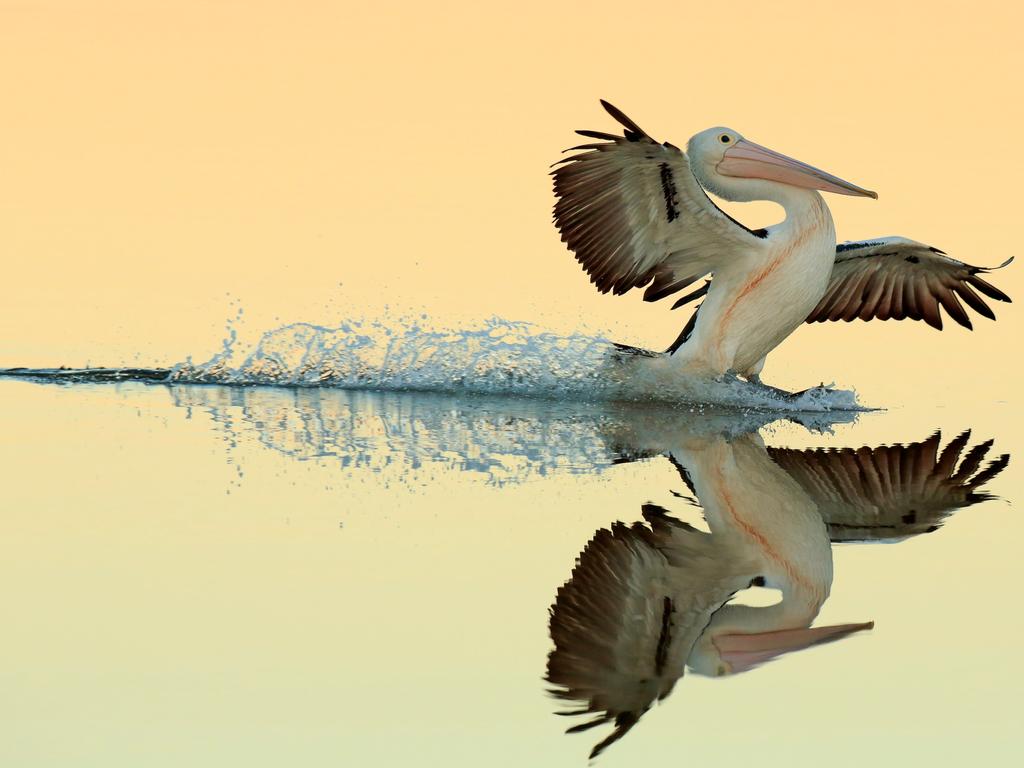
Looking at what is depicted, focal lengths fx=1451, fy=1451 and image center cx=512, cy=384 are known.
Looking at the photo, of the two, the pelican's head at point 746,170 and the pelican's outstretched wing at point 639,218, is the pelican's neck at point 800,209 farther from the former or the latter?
the pelican's outstretched wing at point 639,218

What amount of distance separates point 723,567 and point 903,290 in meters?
6.35

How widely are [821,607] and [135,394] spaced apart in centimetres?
583

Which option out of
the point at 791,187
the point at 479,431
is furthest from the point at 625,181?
the point at 479,431

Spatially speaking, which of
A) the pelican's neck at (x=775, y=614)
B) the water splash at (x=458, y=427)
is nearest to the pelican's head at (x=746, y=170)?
the water splash at (x=458, y=427)

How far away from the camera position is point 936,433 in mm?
7914

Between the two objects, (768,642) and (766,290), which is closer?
(768,642)

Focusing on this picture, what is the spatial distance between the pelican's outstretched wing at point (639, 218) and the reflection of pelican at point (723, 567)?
198 centimetres

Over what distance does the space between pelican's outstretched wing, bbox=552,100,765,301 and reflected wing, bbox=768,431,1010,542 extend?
1.85 meters

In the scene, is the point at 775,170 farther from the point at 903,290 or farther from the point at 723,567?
the point at 723,567

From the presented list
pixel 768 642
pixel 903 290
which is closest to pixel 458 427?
pixel 768 642

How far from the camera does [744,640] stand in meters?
3.71

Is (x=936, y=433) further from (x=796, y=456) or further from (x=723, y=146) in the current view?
(x=723, y=146)

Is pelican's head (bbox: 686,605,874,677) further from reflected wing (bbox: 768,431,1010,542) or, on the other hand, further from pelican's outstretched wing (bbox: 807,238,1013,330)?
pelican's outstretched wing (bbox: 807,238,1013,330)

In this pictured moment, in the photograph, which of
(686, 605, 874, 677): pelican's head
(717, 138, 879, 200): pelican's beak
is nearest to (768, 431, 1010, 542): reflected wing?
(686, 605, 874, 677): pelican's head
